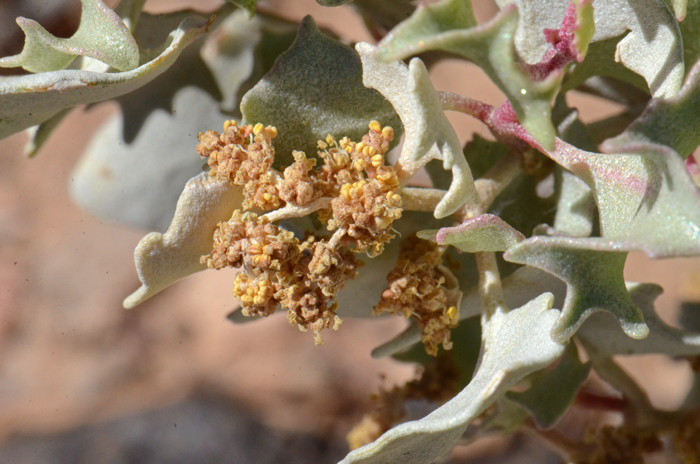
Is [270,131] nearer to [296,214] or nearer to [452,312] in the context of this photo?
[296,214]

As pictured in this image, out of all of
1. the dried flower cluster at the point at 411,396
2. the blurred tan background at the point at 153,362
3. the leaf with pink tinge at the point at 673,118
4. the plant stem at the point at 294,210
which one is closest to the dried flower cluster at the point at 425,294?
the plant stem at the point at 294,210

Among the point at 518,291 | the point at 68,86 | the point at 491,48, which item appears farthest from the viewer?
the point at 518,291

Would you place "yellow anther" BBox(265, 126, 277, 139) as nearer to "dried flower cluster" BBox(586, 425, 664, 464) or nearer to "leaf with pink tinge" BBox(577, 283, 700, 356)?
"leaf with pink tinge" BBox(577, 283, 700, 356)

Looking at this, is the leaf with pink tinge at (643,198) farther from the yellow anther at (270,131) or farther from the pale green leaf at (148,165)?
the pale green leaf at (148,165)

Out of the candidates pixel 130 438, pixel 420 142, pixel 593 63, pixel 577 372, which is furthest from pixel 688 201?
pixel 130 438

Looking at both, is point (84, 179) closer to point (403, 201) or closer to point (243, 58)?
point (243, 58)

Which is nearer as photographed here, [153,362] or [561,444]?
[561,444]

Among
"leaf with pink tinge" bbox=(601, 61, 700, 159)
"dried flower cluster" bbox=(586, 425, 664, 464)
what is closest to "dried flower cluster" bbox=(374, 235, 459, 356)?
"leaf with pink tinge" bbox=(601, 61, 700, 159)

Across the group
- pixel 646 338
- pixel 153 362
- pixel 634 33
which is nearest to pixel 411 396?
pixel 646 338
